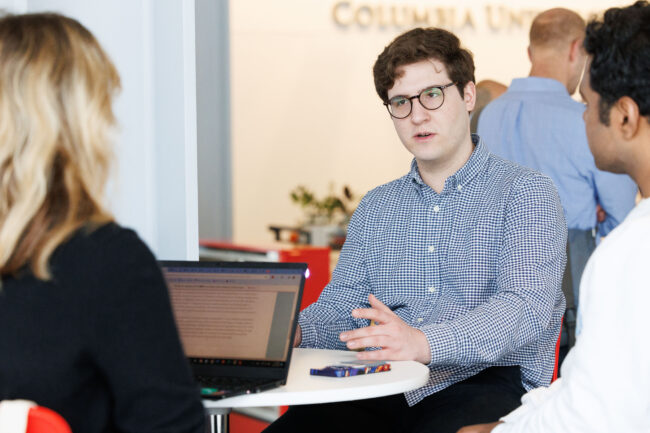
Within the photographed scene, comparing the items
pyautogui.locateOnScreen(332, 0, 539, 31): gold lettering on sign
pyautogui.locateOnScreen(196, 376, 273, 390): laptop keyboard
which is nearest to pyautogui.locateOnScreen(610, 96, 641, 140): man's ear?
pyautogui.locateOnScreen(196, 376, 273, 390): laptop keyboard

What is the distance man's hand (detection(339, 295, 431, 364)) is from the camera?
1.90m

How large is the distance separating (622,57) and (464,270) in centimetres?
89

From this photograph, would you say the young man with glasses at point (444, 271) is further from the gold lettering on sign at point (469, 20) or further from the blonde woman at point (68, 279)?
the gold lettering on sign at point (469, 20)

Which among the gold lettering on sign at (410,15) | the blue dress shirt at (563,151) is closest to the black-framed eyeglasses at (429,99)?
the blue dress shirt at (563,151)

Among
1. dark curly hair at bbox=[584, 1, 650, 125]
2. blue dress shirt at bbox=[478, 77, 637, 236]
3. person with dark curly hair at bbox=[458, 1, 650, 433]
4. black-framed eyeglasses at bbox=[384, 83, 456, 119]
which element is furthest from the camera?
blue dress shirt at bbox=[478, 77, 637, 236]

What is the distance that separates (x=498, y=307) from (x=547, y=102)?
1541mm

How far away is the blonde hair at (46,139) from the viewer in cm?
119

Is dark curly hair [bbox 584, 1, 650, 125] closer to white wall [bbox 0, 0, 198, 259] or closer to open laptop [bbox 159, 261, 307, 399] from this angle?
open laptop [bbox 159, 261, 307, 399]

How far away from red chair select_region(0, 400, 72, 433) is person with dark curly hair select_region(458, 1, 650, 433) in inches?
30.8

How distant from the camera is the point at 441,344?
1.97 m

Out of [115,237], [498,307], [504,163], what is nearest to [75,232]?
[115,237]

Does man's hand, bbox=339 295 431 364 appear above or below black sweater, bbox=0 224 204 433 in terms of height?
below

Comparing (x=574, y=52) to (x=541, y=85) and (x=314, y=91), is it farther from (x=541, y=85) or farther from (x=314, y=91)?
(x=314, y=91)

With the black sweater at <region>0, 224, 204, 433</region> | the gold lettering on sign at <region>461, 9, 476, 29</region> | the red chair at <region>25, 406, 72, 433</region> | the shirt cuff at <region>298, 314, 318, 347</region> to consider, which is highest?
the gold lettering on sign at <region>461, 9, 476, 29</region>
